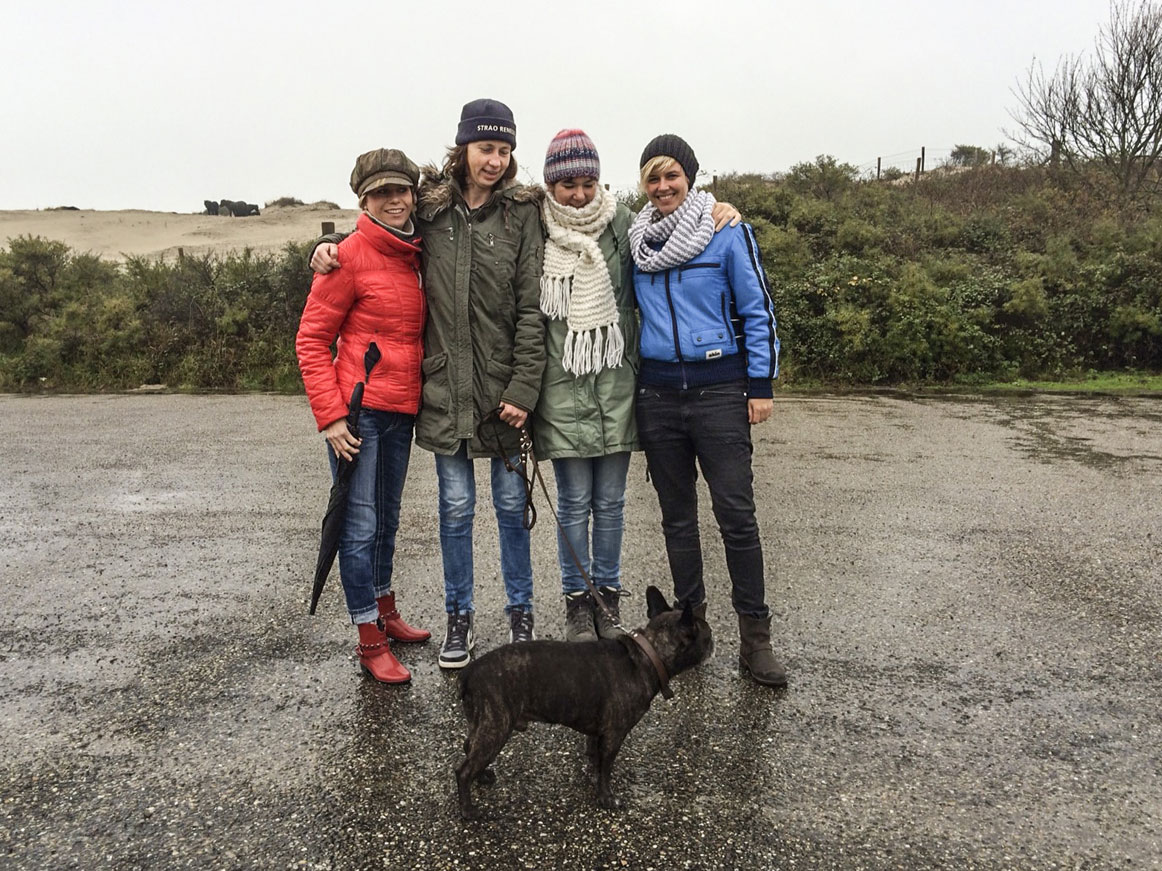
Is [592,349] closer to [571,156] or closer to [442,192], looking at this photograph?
[571,156]

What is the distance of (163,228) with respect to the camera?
129 feet

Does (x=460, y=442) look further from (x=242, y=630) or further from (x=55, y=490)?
(x=55, y=490)

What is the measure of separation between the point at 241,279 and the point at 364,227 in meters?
13.4

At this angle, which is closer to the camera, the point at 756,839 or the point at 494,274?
the point at 756,839

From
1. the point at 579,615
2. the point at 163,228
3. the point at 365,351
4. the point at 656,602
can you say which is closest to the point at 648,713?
the point at 656,602

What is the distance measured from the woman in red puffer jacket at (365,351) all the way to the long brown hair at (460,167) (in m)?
0.17

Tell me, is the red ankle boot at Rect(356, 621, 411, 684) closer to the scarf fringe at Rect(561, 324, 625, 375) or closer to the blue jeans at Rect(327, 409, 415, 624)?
the blue jeans at Rect(327, 409, 415, 624)

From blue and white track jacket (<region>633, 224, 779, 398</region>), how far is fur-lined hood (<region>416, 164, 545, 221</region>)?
0.62 m

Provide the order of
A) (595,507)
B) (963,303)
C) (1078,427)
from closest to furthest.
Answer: (595,507) < (1078,427) < (963,303)

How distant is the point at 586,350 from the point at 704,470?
0.75m

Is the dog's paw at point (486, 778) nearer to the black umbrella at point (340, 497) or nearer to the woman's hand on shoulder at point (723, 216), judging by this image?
the black umbrella at point (340, 497)

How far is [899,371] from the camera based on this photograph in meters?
12.9

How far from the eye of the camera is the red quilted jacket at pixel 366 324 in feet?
11.4

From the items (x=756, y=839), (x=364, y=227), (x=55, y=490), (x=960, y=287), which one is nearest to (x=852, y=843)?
(x=756, y=839)
